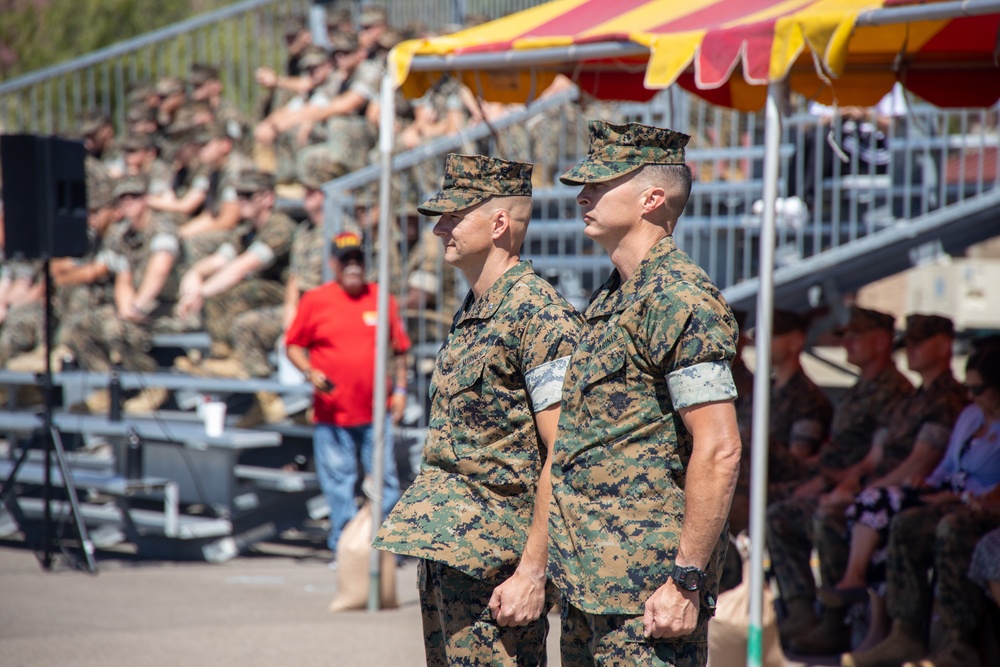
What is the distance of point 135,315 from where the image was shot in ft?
32.8

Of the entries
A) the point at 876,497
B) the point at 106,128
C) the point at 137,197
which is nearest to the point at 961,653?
the point at 876,497

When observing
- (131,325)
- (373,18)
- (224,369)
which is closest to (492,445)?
(224,369)

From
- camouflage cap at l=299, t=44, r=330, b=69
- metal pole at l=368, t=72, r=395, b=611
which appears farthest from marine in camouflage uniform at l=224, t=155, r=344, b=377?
camouflage cap at l=299, t=44, r=330, b=69

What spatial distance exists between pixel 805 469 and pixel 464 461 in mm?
3277

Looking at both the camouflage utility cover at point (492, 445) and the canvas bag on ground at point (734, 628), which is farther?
the canvas bag on ground at point (734, 628)

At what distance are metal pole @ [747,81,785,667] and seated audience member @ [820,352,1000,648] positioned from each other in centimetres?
112

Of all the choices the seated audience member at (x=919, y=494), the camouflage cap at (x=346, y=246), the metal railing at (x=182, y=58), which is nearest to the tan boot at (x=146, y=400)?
the camouflage cap at (x=346, y=246)

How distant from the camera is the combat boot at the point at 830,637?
5.75 metres

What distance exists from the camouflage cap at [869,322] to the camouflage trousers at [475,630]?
10.6ft

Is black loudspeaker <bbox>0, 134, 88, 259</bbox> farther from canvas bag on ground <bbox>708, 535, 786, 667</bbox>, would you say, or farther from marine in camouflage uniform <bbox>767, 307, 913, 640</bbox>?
canvas bag on ground <bbox>708, 535, 786, 667</bbox>

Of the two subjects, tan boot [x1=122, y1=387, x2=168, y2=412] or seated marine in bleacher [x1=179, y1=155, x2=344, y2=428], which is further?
tan boot [x1=122, y1=387, x2=168, y2=412]

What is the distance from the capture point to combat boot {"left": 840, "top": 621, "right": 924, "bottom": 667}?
5.27 metres

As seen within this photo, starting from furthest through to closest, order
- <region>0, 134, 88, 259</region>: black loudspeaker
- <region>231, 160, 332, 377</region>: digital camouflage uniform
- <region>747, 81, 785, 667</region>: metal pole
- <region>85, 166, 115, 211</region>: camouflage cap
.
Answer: <region>85, 166, 115, 211</region>: camouflage cap → <region>231, 160, 332, 377</region>: digital camouflage uniform → <region>0, 134, 88, 259</region>: black loudspeaker → <region>747, 81, 785, 667</region>: metal pole

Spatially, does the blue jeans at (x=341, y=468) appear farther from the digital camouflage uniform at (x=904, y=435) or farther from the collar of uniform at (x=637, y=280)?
the collar of uniform at (x=637, y=280)
